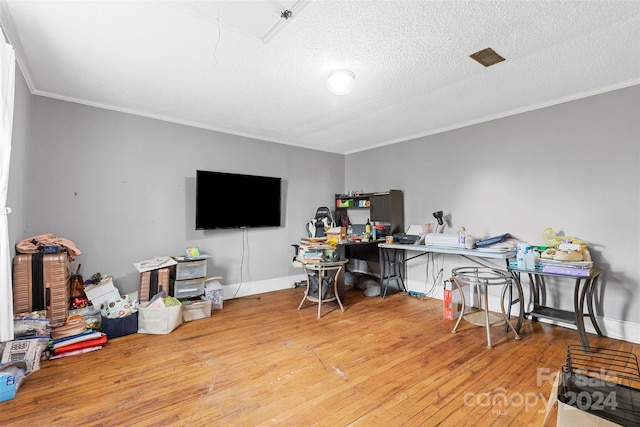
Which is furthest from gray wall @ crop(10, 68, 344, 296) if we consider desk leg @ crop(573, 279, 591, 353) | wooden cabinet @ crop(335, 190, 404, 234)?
desk leg @ crop(573, 279, 591, 353)

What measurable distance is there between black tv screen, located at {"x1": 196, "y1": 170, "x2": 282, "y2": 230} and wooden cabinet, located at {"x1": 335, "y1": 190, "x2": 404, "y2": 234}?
1.47 meters

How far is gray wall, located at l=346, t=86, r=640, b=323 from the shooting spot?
2.78 meters

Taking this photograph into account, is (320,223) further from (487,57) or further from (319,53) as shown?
(487,57)

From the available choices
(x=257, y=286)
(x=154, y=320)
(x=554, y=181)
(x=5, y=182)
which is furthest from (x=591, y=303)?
(x=5, y=182)

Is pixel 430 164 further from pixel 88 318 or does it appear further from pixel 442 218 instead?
pixel 88 318

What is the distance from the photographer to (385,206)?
4.68m

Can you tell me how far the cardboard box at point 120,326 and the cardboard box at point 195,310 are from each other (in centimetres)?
50

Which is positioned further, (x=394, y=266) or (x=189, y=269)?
(x=394, y=266)

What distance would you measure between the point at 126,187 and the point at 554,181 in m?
4.97

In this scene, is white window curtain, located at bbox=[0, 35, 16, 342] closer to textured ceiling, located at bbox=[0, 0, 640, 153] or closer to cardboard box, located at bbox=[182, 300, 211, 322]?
textured ceiling, located at bbox=[0, 0, 640, 153]

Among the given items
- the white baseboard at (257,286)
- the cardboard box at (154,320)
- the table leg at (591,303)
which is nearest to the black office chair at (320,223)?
the white baseboard at (257,286)

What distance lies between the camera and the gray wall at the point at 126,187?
9.83 ft

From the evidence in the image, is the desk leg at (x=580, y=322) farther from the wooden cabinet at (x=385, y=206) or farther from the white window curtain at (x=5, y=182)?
the white window curtain at (x=5, y=182)

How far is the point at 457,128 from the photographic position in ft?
13.4
